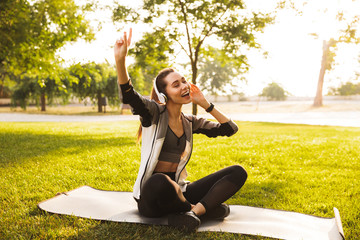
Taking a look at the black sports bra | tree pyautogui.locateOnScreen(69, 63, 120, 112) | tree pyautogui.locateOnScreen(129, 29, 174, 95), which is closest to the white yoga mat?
the black sports bra

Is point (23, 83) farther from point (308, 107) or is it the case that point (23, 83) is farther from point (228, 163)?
point (308, 107)

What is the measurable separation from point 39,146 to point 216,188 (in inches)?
236

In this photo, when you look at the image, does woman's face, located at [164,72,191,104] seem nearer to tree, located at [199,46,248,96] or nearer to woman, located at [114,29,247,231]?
woman, located at [114,29,247,231]

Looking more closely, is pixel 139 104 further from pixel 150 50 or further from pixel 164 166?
pixel 150 50

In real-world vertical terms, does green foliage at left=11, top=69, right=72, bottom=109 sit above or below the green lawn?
above

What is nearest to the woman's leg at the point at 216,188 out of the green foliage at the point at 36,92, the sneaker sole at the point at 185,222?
the sneaker sole at the point at 185,222

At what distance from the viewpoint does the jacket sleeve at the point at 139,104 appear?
2.41 metres

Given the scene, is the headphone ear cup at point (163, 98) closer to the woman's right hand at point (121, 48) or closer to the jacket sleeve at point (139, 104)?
the jacket sleeve at point (139, 104)

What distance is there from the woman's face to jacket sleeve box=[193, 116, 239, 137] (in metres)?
0.41

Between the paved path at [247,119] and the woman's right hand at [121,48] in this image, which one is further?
the paved path at [247,119]

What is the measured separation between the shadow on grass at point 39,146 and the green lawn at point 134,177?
0.02 m

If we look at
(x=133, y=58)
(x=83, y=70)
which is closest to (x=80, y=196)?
(x=83, y=70)

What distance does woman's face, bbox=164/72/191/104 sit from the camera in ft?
8.84

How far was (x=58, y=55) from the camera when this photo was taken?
413 inches
